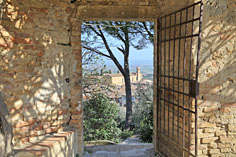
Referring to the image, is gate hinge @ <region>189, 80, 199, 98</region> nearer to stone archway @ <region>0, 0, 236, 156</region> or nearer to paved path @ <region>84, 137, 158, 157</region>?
stone archway @ <region>0, 0, 236, 156</region>

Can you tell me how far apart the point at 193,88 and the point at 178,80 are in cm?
47

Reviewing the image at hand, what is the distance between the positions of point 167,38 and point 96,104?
15.6ft

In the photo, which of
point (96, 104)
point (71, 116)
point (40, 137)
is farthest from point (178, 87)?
point (96, 104)

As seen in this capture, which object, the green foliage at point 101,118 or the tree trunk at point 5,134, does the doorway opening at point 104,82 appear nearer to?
the green foliage at point 101,118

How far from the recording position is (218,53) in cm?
294

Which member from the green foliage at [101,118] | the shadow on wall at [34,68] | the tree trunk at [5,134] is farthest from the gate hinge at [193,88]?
the green foliage at [101,118]

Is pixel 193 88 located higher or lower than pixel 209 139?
higher

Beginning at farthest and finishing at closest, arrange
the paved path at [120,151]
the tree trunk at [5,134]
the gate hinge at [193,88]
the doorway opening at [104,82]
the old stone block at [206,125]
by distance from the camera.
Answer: the doorway opening at [104,82]
the paved path at [120,151]
the old stone block at [206,125]
the gate hinge at [193,88]
the tree trunk at [5,134]

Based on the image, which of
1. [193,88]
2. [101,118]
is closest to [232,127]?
[193,88]

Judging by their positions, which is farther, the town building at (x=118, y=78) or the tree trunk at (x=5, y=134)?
the town building at (x=118, y=78)

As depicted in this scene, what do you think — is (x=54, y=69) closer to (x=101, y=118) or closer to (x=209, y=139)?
(x=209, y=139)

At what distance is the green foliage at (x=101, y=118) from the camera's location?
7445 mm

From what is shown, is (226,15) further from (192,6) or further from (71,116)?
(71,116)

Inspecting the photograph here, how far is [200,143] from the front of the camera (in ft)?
9.77
